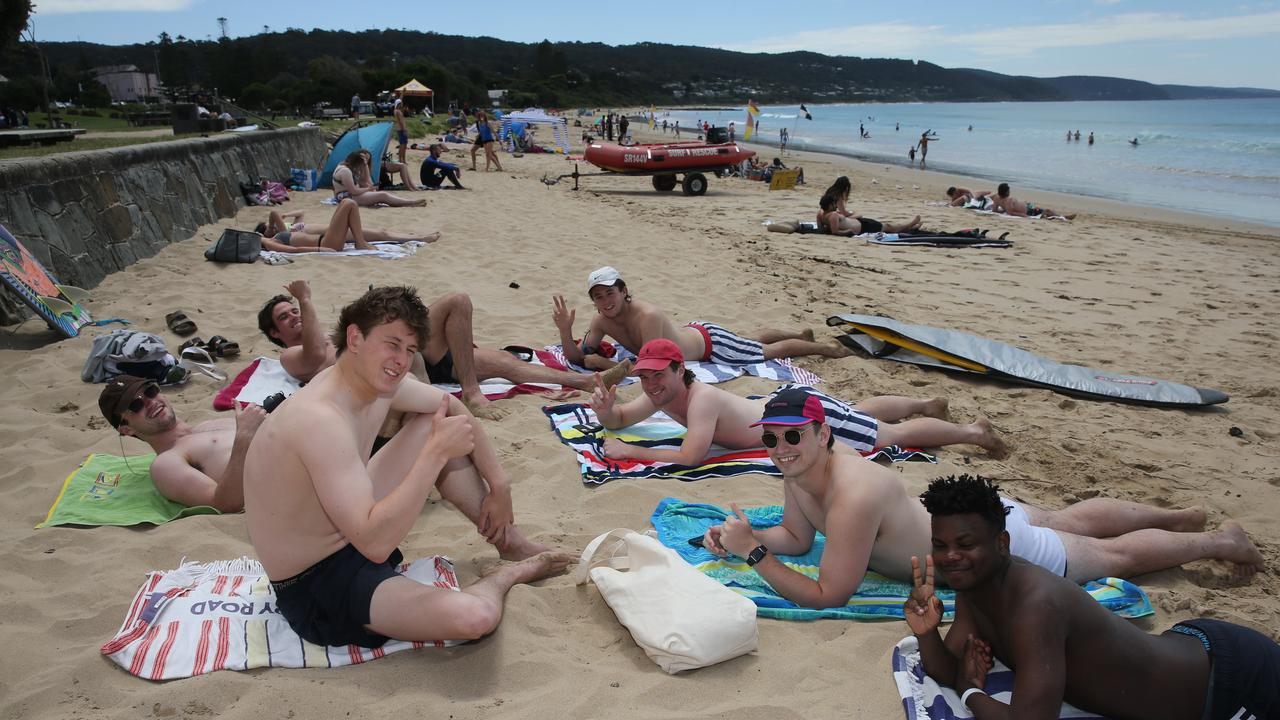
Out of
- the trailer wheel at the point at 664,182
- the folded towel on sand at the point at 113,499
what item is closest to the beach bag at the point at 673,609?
the folded towel on sand at the point at 113,499

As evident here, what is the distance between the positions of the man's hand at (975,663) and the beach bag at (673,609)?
635 mm

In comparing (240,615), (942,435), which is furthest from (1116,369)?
(240,615)

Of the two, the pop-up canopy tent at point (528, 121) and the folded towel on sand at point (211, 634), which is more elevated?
the pop-up canopy tent at point (528, 121)

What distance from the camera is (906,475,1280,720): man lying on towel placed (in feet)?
6.67

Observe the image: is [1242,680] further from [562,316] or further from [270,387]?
[270,387]

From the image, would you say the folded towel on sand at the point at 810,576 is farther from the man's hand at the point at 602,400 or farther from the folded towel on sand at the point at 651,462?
the man's hand at the point at 602,400

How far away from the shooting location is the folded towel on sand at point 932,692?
2.26 meters

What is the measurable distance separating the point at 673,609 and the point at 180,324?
4783 mm

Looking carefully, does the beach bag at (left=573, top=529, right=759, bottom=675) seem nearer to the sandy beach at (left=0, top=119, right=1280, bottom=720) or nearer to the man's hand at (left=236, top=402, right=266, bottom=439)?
the sandy beach at (left=0, top=119, right=1280, bottom=720)

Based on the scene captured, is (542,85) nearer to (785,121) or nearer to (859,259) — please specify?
(785,121)

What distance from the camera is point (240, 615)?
8.52ft

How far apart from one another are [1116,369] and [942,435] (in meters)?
2.47

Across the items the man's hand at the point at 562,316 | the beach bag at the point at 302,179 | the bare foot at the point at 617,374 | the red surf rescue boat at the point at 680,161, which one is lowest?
the bare foot at the point at 617,374

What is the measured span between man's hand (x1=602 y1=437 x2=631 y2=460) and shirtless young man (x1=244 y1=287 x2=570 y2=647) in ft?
5.08
